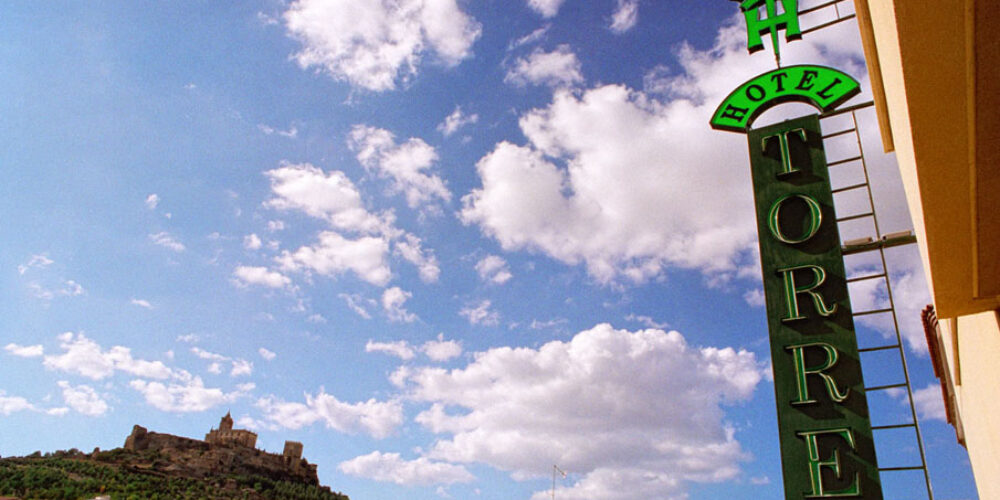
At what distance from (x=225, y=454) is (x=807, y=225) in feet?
373

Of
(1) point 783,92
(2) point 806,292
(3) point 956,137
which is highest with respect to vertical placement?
(1) point 783,92

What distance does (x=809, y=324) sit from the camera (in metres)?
11.3

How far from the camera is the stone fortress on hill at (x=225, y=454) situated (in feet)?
321

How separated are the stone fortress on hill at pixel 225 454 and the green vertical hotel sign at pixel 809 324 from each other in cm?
10309

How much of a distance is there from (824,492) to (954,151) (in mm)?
8955

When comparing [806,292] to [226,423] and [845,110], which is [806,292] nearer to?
[845,110]

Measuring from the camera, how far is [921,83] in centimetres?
297

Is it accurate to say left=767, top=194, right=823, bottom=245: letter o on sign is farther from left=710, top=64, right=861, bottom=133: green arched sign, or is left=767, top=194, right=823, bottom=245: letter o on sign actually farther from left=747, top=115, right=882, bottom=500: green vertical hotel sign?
left=710, top=64, right=861, bottom=133: green arched sign

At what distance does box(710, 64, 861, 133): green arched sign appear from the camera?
1316cm

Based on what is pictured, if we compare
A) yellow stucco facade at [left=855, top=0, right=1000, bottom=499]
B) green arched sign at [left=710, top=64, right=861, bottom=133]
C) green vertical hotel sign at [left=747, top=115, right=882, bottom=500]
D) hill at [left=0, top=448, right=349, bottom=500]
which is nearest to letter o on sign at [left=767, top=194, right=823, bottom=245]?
green vertical hotel sign at [left=747, top=115, right=882, bottom=500]

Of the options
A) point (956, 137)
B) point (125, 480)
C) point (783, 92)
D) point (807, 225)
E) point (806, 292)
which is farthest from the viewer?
point (125, 480)

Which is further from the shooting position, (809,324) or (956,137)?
(809,324)

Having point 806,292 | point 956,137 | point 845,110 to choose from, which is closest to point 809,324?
point 806,292

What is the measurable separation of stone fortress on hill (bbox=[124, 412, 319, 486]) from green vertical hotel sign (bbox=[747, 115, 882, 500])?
103086 mm
